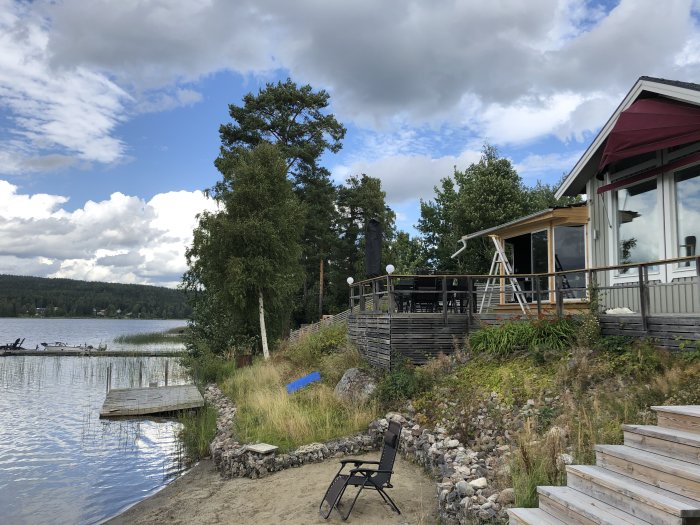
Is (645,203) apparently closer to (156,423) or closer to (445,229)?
(156,423)

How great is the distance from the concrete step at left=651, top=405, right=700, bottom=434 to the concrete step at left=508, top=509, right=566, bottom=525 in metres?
1.49

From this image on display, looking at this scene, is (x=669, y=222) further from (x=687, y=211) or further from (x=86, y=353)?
(x=86, y=353)

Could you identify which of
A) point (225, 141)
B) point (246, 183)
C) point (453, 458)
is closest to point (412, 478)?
point (453, 458)

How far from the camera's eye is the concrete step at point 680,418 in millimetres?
4590

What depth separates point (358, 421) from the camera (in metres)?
10.3

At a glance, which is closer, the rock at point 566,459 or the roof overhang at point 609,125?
the rock at point 566,459

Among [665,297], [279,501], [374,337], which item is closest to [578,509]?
[279,501]

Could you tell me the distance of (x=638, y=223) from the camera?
10.4m

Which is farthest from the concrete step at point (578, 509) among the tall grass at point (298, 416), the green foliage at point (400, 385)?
the tall grass at point (298, 416)

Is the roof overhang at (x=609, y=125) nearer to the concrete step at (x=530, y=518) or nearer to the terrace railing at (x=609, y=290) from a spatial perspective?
the terrace railing at (x=609, y=290)

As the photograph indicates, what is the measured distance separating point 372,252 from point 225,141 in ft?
70.2

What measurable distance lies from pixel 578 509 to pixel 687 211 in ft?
23.4

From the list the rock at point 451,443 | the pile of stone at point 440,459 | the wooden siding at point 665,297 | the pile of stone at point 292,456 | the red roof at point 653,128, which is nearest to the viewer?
the pile of stone at point 440,459

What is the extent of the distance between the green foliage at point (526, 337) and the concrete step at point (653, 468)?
4630 mm
